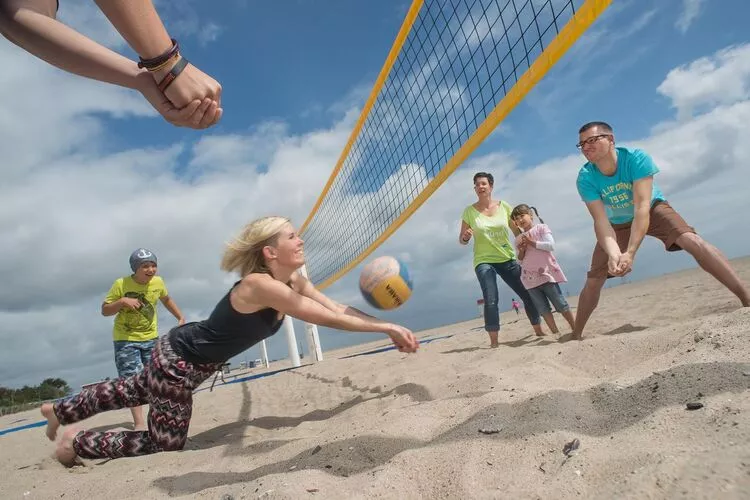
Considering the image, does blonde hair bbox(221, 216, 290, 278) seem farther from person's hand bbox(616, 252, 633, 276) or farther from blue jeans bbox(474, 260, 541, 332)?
blue jeans bbox(474, 260, 541, 332)

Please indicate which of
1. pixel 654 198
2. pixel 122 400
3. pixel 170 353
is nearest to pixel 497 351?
pixel 654 198

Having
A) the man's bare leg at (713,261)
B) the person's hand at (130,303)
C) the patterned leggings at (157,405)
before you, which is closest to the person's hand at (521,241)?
the man's bare leg at (713,261)

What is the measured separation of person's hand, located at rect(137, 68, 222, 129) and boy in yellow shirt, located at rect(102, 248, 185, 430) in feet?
10.3

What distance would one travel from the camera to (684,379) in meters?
1.67

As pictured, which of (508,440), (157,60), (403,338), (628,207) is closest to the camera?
(157,60)

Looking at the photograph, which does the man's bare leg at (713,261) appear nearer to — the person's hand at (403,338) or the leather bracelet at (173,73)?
the person's hand at (403,338)

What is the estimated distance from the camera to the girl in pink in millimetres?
4332


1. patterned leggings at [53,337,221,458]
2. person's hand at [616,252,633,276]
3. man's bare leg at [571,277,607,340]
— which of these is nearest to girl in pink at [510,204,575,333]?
man's bare leg at [571,277,607,340]

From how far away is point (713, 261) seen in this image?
303 centimetres

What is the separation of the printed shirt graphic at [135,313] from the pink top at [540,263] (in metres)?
3.33

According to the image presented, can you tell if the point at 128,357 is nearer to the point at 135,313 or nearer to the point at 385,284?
the point at 135,313

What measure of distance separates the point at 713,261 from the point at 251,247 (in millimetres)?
2815

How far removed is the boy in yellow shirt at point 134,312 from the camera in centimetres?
404

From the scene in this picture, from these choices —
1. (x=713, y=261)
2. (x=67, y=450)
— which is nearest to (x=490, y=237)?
(x=713, y=261)
